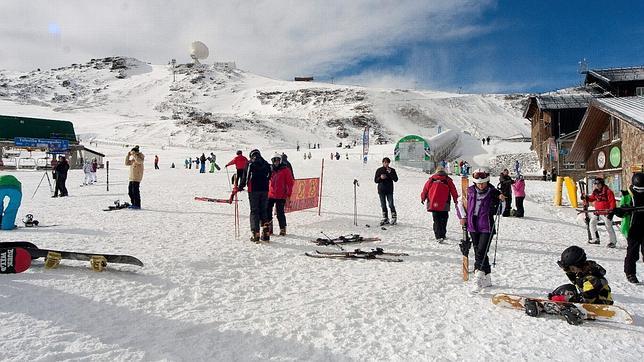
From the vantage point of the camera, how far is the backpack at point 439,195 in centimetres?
913

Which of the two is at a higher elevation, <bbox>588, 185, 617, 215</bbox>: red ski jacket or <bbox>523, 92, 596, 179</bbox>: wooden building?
<bbox>523, 92, 596, 179</bbox>: wooden building

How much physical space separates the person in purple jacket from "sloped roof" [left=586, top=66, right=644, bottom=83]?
44.6m

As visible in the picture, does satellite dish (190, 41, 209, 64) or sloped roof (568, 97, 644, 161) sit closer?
sloped roof (568, 97, 644, 161)

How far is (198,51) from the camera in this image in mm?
166000

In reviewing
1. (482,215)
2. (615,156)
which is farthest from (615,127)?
(482,215)

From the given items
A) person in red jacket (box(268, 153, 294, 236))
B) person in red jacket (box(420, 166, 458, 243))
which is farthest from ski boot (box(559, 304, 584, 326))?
person in red jacket (box(268, 153, 294, 236))

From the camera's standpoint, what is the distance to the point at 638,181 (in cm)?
635

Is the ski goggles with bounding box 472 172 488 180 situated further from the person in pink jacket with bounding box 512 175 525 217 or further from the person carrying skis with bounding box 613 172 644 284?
the person in pink jacket with bounding box 512 175 525 217

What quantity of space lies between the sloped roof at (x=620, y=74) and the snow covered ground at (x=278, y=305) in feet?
133

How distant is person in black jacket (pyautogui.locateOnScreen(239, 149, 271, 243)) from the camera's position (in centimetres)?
851

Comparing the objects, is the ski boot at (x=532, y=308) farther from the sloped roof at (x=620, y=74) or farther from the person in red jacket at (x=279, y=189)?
the sloped roof at (x=620, y=74)

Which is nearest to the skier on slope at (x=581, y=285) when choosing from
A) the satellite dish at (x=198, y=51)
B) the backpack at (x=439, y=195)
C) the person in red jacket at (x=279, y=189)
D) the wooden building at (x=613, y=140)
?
the backpack at (x=439, y=195)

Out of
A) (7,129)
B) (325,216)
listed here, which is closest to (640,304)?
(325,216)

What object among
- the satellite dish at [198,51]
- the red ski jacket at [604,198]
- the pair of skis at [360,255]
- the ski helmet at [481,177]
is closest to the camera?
the ski helmet at [481,177]
